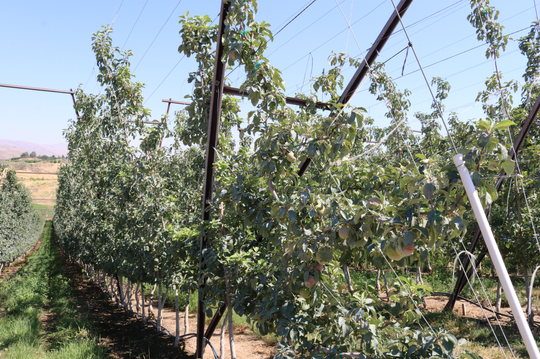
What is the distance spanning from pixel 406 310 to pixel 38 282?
38.9ft

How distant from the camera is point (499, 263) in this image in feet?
4.21

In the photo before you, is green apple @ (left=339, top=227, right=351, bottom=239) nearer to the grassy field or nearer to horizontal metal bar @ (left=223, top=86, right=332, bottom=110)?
horizontal metal bar @ (left=223, top=86, right=332, bottom=110)

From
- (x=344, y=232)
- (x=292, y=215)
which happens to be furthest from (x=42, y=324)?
(x=344, y=232)

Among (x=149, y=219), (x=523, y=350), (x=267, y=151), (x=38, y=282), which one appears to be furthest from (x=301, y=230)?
(x=38, y=282)

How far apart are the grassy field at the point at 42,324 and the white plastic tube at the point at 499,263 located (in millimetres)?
4842

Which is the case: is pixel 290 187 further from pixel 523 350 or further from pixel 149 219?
pixel 523 350

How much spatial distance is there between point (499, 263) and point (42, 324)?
816 centimetres

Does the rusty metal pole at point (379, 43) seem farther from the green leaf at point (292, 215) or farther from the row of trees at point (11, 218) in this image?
the row of trees at point (11, 218)

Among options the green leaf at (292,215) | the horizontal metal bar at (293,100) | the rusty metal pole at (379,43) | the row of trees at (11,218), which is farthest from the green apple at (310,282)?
the row of trees at (11,218)

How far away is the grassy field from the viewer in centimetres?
493

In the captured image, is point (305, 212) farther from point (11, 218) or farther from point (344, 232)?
point (11, 218)

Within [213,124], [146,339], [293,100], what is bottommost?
[146,339]

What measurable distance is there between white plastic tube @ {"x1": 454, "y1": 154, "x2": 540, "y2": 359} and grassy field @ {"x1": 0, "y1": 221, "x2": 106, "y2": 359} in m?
4.84

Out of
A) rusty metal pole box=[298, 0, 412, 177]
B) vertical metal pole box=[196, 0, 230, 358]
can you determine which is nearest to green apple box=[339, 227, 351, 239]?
rusty metal pole box=[298, 0, 412, 177]
